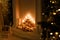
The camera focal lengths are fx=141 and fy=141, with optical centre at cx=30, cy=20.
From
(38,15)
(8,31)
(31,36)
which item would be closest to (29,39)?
(31,36)

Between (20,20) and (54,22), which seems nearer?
(54,22)

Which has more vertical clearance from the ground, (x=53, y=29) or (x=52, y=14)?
(x=52, y=14)

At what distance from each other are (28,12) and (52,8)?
14.2ft

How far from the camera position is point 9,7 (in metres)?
8.16

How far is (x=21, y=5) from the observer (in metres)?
7.95

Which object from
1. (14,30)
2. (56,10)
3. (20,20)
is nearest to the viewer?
(56,10)

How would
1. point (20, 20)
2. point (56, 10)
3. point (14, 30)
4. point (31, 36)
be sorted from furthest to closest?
point (20, 20), point (14, 30), point (31, 36), point (56, 10)

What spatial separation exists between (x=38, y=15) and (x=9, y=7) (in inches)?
102

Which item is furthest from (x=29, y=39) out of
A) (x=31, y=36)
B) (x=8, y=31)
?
(x=8, y=31)

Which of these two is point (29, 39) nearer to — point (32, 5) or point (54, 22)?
point (32, 5)

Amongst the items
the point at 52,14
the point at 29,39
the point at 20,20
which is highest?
the point at 52,14

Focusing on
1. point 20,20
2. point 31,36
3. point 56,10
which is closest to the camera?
point 56,10

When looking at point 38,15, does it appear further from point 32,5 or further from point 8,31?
point 8,31

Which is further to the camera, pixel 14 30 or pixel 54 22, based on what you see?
pixel 14 30
